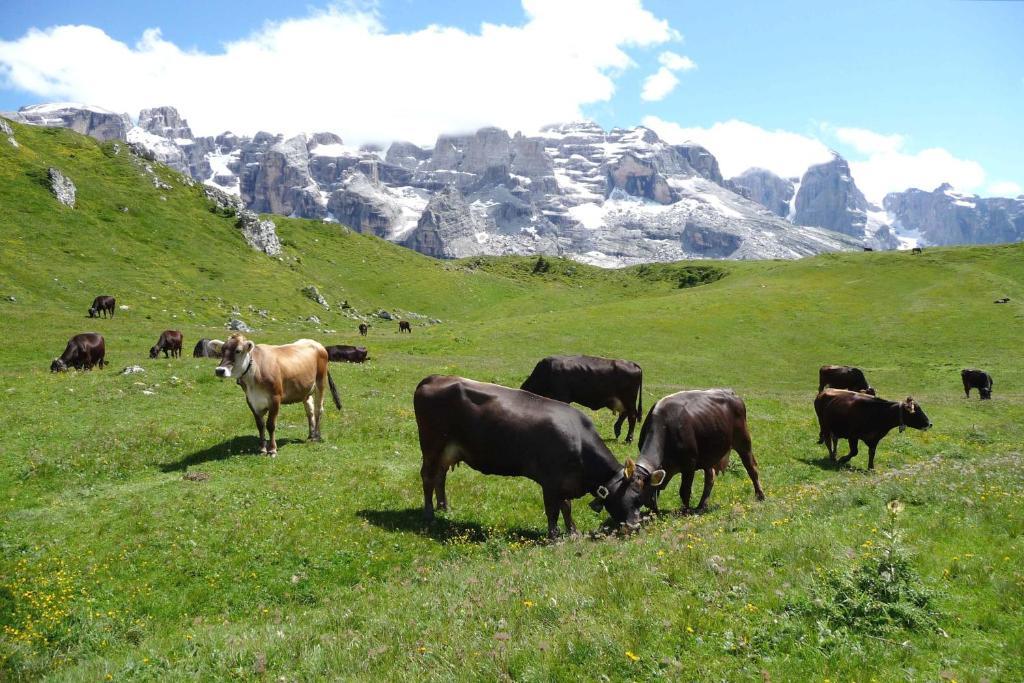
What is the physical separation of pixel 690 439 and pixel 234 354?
12.8m

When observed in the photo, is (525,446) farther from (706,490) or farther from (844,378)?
(844,378)

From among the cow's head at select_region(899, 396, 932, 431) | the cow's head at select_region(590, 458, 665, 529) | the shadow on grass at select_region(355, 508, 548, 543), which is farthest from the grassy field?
the cow's head at select_region(899, 396, 932, 431)

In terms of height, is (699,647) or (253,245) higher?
(253,245)

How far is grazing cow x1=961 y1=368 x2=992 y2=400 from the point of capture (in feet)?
134

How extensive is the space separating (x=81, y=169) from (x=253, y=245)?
24960 millimetres

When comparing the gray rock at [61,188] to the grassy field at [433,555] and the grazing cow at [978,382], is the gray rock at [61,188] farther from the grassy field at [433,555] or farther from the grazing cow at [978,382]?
the grazing cow at [978,382]

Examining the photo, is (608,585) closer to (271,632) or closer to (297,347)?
(271,632)

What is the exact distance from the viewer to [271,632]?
9031 mm

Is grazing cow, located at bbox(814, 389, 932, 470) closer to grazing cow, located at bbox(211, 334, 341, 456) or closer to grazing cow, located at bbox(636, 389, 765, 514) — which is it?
grazing cow, located at bbox(636, 389, 765, 514)

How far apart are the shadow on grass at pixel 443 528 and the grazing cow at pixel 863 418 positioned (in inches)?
545

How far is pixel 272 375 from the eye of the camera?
59.6ft

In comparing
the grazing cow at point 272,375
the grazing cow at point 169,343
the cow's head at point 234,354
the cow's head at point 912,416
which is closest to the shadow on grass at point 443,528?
the grazing cow at point 272,375

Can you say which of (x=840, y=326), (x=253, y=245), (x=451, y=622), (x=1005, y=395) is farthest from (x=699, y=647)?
(x=253, y=245)

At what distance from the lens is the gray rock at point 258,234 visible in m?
95.2
